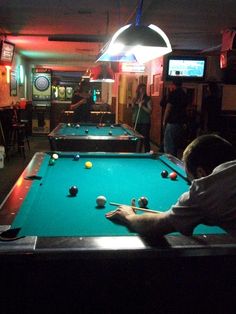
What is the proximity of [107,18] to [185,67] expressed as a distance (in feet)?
10.2

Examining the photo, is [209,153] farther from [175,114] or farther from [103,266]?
[175,114]

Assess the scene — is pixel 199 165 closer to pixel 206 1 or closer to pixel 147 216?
pixel 147 216

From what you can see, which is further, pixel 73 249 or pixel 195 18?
pixel 195 18

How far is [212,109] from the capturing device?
9.27 m

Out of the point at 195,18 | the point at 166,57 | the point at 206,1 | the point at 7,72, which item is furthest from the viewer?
the point at 7,72

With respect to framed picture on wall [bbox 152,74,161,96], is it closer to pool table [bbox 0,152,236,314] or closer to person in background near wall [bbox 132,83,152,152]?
person in background near wall [bbox 132,83,152,152]

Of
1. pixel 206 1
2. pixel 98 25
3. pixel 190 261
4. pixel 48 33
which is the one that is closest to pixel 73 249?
pixel 190 261

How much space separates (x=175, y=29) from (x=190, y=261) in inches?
236

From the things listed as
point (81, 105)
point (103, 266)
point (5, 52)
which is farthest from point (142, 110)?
point (103, 266)

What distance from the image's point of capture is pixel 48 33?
7871 millimetres

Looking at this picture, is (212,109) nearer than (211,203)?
No

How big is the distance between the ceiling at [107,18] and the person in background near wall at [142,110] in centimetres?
120

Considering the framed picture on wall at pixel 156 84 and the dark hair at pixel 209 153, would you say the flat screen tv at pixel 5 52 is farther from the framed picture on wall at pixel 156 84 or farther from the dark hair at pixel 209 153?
the dark hair at pixel 209 153

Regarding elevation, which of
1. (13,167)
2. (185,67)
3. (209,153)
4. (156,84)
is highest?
(185,67)
